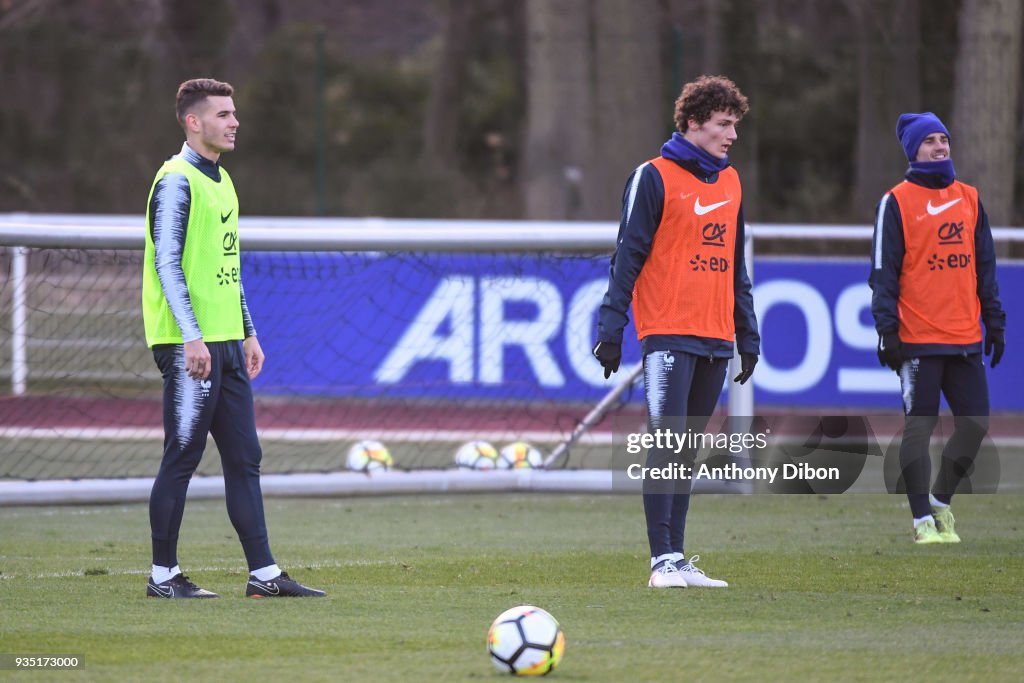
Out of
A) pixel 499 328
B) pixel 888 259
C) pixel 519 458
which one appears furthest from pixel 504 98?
pixel 888 259

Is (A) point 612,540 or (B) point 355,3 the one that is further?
(B) point 355,3

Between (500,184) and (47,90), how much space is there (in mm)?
7116

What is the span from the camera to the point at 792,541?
28.5 feet

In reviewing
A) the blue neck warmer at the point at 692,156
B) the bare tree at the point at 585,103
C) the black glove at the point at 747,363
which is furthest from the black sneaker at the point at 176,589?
the bare tree at the point at 585,103

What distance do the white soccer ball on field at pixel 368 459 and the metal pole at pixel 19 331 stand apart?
4.13 m

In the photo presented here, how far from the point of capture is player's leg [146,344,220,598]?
661cm

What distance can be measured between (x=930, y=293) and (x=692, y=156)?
1.93m

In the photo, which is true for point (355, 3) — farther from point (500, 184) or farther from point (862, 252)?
point (862, 252)

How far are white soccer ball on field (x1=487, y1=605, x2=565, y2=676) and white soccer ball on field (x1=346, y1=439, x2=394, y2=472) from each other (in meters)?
5.48

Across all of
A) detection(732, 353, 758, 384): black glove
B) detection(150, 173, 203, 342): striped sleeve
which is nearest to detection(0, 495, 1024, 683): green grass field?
detection(732, 353, 758, 384): black glove

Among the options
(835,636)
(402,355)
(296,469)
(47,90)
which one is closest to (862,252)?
(402,355)

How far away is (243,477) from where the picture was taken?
22.1 feet

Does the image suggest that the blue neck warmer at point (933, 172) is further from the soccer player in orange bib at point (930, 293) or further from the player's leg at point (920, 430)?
the player's leg at point (920, 430)

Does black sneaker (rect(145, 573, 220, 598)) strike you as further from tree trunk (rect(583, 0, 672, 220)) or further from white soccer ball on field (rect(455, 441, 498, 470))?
tree trunk (rect(583, 0, 672, 220))
